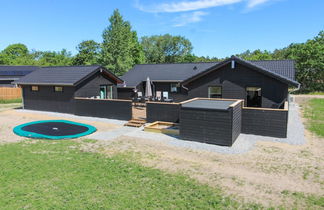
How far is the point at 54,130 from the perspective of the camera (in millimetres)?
11180

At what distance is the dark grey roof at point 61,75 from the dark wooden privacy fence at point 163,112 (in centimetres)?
641

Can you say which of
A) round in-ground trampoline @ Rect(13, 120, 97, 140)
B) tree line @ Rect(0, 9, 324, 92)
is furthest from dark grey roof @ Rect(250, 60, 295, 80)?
tree line @ Rect(0, 9, 324, 92)

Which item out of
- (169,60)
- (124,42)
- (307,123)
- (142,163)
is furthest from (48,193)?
(169,60)

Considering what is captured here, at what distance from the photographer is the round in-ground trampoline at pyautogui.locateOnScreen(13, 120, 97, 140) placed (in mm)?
10188

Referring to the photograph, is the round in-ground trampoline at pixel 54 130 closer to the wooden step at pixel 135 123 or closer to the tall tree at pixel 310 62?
the wooden step at pixel 135 123

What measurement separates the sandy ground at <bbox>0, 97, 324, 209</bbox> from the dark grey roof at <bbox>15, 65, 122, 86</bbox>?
23.1ft

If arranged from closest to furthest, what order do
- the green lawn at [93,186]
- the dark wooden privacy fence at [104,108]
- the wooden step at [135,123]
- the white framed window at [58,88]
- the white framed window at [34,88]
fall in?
the green lawn at [93,186] < the wooden step at [135,123] < the dark wooden privacy fence at [104,108] < the white framed window at [58,88] < the white framed window at [34,88]

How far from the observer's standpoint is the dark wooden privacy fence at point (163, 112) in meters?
12.3

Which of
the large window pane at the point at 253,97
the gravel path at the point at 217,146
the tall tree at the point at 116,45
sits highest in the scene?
the tall tree at the point at 116,45

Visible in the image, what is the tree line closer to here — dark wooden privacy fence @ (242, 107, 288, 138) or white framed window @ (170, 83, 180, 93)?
white framed window @ (170, 83, 180, 93)

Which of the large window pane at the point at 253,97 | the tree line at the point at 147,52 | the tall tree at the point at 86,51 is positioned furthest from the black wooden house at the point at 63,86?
the tall tree at the point at 86,51

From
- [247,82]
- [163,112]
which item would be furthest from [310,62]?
[163,112]

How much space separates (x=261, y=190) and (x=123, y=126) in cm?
872

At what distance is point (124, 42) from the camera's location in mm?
27828
